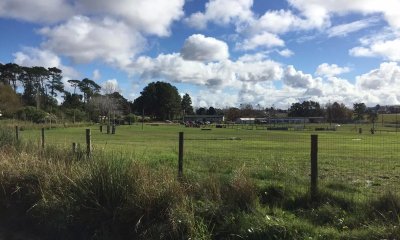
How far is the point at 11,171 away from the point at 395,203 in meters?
7.02

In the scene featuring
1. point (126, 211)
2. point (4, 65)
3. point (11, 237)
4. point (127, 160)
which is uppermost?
point (4, 65)

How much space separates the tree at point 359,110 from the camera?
156500 mm

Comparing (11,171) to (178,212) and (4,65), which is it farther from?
(4,65)

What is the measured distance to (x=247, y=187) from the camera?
7715 mm

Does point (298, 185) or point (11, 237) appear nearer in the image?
point (11, 237)

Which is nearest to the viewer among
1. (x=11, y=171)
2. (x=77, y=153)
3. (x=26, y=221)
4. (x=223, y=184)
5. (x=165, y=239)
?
(x=165, y=239)

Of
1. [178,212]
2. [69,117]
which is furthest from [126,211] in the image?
[69,117]

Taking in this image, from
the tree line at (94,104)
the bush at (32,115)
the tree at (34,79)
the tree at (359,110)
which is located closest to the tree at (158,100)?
the tree line at (94,104)

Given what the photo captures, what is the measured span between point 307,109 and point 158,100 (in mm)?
56275

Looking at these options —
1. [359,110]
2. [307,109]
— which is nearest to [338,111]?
[359,110]

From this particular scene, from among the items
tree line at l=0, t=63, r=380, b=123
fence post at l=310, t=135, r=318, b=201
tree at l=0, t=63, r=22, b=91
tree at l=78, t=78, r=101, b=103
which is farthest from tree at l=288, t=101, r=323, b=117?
fence post at l=310, t=135, r=318, b=201

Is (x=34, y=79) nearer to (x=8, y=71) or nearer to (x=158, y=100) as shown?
(x=8, y=71)

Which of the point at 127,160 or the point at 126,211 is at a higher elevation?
the point at 127,160

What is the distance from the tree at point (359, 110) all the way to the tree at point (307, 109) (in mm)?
16803
